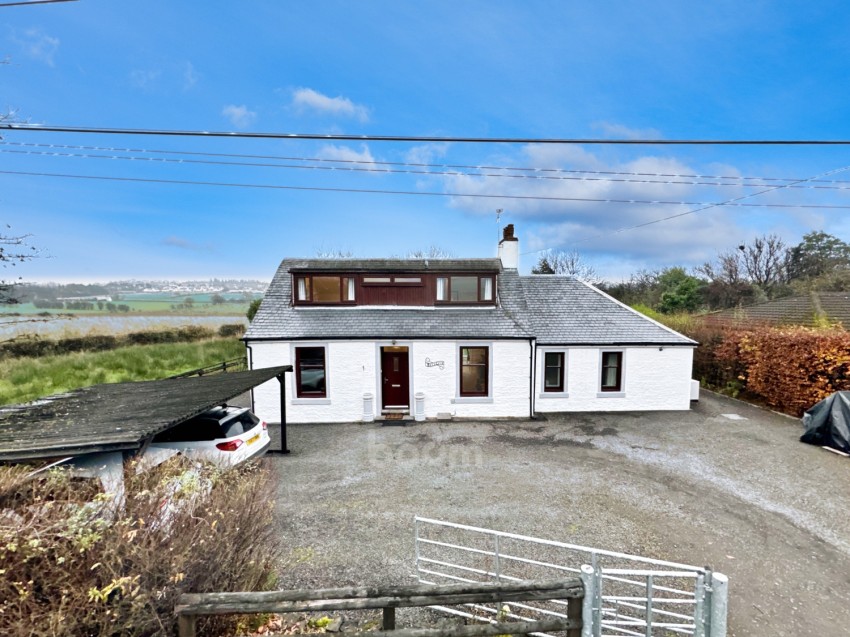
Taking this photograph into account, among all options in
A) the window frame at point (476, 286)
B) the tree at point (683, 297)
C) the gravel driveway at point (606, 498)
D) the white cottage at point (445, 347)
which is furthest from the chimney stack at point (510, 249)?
the tree at point (683, 297)

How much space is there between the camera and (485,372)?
12.7 meters

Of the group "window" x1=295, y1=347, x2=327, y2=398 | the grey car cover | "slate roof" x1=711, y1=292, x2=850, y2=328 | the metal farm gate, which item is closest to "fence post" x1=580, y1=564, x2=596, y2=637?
the metal farm gate

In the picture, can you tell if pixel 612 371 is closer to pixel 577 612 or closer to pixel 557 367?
pixel 557 367


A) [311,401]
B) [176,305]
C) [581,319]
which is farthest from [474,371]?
[176,305]

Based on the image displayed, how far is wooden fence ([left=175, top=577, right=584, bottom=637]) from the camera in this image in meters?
2.87

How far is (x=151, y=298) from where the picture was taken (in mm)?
28891

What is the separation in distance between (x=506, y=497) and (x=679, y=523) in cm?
302

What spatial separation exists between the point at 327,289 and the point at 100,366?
15.1 metres

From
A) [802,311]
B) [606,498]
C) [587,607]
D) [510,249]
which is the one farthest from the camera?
[802,311]

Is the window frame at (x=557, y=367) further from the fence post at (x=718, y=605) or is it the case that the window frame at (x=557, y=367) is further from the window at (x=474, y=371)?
the fence post at (x=718, y=605)

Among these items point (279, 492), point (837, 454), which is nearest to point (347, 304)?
point (279, 492)

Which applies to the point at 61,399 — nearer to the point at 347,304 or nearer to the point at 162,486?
the point at 162,486

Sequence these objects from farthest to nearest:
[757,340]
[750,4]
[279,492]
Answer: [757,340] < [279,492] < [750,4]

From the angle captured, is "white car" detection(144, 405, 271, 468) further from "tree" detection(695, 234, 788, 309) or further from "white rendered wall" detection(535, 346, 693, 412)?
"tree" detection(695, 234, 788, 309)
